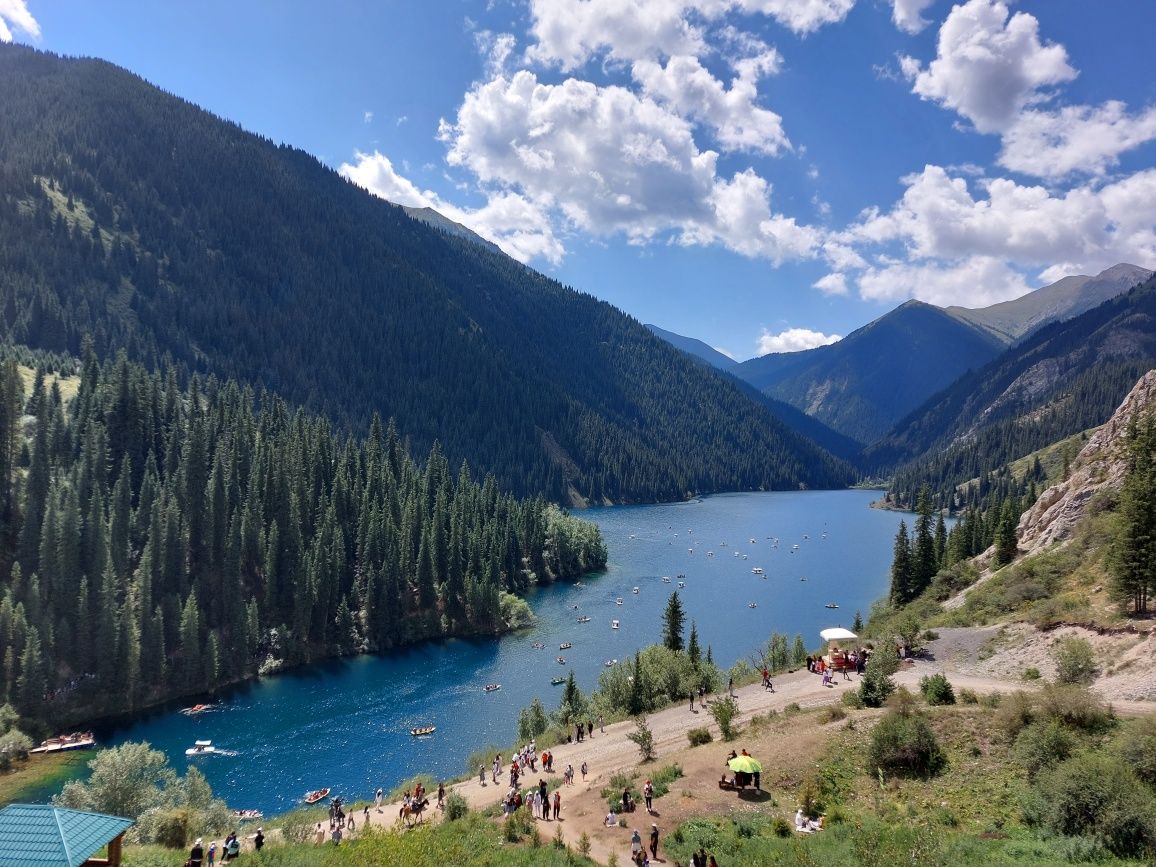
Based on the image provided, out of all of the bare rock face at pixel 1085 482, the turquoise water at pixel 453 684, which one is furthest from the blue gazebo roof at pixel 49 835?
the bare rock face at pixel 1085 482

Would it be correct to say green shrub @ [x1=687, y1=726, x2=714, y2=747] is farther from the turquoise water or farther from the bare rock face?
the bare rock face

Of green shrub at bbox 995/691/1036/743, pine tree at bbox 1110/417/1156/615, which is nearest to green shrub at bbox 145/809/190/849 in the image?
green shrub at bbox 995/691/1036/743

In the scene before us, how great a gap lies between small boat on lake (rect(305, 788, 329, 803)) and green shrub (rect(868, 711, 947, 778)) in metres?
43.8

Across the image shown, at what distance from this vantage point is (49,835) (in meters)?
16.0

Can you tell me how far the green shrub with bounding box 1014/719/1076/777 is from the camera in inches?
992

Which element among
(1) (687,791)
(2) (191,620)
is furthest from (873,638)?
(2) (191,620)

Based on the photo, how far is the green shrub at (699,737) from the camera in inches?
1534

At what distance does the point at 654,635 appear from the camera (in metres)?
99.6

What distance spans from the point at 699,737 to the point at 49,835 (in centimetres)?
3218

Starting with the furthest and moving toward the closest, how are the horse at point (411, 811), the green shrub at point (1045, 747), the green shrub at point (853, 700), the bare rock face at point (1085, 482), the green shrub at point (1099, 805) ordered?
the bare rock face at point (1085, 482), the green shrub at point (853, 700), the horse at point (411, 811), the green shrub at point (1045, 747), the green shrub at point (1099, 805)

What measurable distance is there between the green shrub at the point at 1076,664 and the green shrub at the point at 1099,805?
42.6 ft

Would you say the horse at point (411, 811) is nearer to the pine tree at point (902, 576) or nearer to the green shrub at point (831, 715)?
the green shrub at point (831, 715)

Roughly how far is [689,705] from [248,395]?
128270 millimetres

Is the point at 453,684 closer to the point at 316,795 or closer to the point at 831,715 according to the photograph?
the point at 316,795
